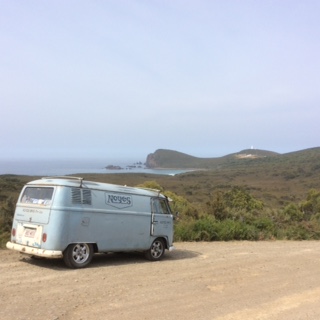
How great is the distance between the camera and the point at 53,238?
9453 mm

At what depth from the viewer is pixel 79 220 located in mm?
9875

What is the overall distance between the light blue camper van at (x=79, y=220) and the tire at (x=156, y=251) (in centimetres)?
4

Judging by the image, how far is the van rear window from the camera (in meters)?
9.88

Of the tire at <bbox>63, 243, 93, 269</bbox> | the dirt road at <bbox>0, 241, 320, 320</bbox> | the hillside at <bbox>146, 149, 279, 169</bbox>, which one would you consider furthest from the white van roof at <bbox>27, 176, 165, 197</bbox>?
the hillside at <bbox>146, 149, 279, 169</bbox>

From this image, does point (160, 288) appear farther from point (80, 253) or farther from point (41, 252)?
point (41, 252)

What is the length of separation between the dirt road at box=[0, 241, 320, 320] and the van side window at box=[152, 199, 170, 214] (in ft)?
4.28

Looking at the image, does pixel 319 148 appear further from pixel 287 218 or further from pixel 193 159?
pixel 287 218

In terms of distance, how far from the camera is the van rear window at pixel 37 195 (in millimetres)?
9883

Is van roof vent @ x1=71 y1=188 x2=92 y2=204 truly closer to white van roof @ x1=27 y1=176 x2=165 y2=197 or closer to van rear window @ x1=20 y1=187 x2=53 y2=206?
white van roof @ x1=27 y1=176 x2=165 y2=197

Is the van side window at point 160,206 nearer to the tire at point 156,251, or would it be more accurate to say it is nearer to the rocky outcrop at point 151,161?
the tire at point 156,251

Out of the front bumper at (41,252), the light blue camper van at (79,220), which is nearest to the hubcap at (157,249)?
the light blue camper van at (79,220)

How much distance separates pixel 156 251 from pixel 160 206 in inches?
46.6

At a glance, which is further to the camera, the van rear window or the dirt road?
the van rear window

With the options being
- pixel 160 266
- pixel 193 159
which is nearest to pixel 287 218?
pixel 160 266
